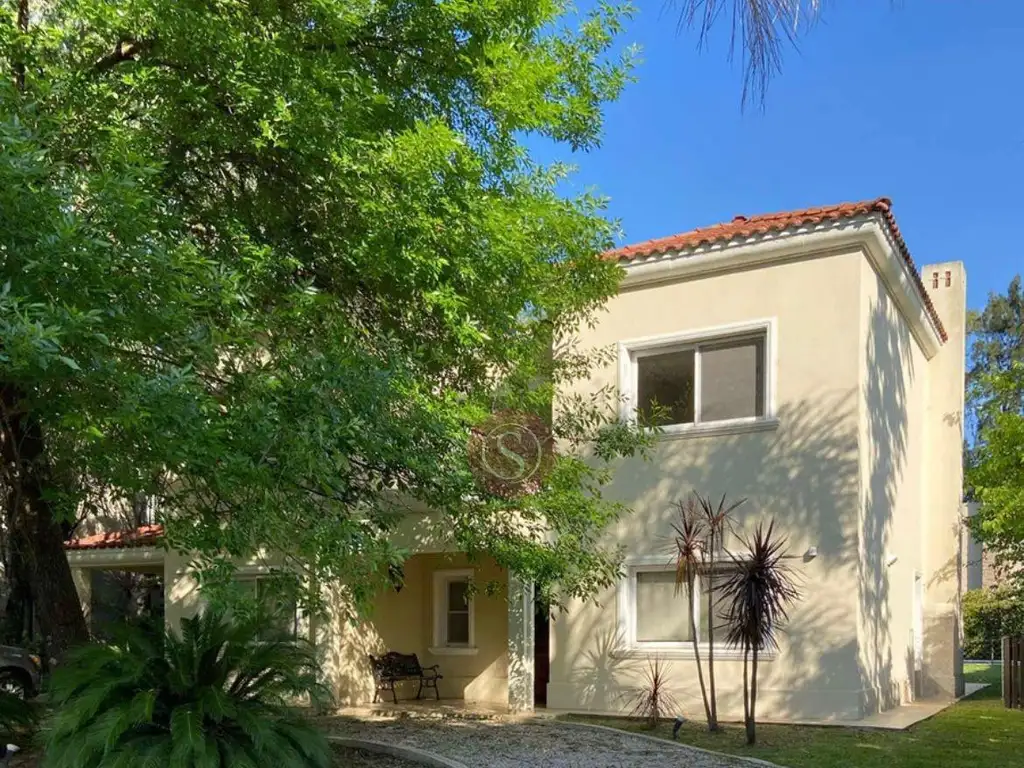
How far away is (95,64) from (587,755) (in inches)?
327

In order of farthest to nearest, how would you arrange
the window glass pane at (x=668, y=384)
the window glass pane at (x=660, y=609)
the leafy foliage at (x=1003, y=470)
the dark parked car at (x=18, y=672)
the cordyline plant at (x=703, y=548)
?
1. the dark parked car at (x=18, y=672)
2. the leafy foliage at (x=1003, y=470)
3. the window glass pane at (x=668, y=384)
4. the window glass pane at (x=660, y=609)
5. the cordyline plant at (x=703, y=548)

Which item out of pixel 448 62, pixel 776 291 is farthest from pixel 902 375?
pixel 448 62

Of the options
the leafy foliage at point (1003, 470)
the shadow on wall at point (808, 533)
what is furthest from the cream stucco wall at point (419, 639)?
the leafy foliage at point (1003, 470)

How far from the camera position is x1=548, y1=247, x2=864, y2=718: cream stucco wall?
12500 mm

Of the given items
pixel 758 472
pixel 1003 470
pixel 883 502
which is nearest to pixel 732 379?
pixel 758 472

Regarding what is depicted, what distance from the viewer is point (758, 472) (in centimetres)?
1319

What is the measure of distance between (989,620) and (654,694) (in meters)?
21.3

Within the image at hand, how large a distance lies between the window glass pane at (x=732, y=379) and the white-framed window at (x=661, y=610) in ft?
7.04

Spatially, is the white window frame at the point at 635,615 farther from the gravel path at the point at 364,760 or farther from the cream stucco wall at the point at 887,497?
the gravel path at the point at 364,760

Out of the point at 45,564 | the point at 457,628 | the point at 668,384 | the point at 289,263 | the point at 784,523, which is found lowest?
the point at 457,628

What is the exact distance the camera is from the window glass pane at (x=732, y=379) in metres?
13.6

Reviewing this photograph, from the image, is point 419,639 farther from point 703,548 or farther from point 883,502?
point 883,502

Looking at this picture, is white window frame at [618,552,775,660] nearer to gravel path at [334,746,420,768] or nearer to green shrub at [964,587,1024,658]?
gravel path at [334,746,420,768]

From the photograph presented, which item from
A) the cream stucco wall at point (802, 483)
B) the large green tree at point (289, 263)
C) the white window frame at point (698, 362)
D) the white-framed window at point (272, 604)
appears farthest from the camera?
the white window frame at point (698, 362)
